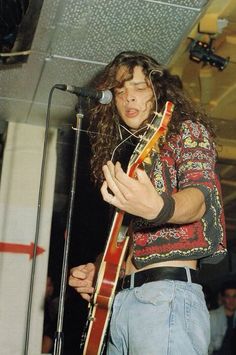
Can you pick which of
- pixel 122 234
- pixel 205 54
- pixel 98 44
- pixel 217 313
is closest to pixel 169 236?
pixel 122 234

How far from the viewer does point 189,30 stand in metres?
2.72

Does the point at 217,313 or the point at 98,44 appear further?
the point at 217,313

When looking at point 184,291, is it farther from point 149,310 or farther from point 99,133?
point 99,133

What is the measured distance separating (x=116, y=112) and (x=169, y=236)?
77 centimetres

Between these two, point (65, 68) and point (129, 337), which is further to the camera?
point (65, 68)

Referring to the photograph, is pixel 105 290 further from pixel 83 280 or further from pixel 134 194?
pixel 134 194

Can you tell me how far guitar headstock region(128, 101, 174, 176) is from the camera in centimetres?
129

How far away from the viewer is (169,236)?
144cm

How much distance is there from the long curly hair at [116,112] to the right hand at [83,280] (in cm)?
41

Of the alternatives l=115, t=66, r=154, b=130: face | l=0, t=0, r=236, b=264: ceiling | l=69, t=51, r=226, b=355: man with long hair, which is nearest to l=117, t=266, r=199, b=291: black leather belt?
l=69, t=51, r=226, b=355: man with long hair

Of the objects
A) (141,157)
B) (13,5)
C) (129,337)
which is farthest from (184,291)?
(13,5)

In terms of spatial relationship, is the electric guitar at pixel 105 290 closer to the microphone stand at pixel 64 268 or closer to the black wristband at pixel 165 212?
the microphone stand at pixel 64 268

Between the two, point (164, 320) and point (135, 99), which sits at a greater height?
point (135, 99)

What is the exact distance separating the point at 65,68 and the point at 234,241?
7.69 metres
